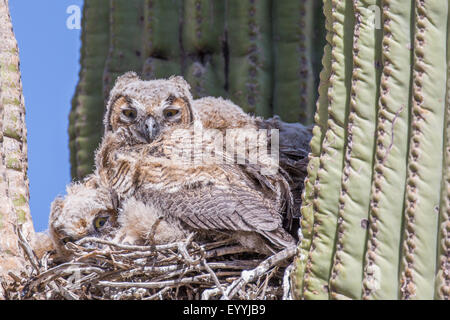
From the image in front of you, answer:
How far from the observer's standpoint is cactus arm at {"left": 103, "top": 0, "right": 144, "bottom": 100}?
14.3 feet

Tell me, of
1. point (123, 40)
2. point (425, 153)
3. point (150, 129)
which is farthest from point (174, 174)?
point (123, 40)

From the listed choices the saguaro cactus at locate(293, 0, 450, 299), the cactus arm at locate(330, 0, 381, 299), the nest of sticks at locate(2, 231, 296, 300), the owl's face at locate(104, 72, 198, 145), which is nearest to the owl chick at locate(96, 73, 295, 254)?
the owl's face at locate(104, 72, 198, 145)

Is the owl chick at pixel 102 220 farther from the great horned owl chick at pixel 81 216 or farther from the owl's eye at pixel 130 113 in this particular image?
the owl's eye at pixel 130 113

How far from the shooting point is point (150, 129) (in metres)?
3.18

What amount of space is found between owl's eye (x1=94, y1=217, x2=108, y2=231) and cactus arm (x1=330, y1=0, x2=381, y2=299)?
3.98ft

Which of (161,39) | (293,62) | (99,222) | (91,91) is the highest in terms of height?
(161,39)

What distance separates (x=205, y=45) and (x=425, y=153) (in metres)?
2.29

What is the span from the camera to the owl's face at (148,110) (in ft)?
10.6

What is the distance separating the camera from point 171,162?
116 inches

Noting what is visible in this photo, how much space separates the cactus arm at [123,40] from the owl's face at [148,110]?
37.5 inches

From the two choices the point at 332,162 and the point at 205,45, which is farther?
the point at 205,45

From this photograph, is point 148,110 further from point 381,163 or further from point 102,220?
point 381,163
